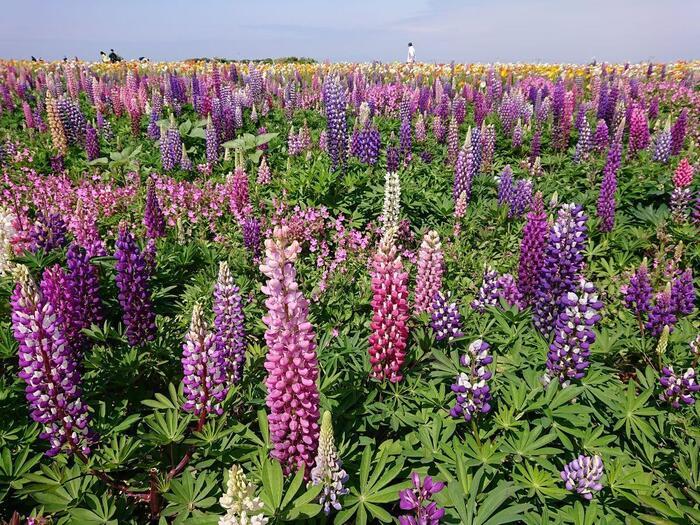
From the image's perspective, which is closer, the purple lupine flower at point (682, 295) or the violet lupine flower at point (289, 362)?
the violet lupine flower at point (289, 362)

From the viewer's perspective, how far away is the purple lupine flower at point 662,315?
3736mm

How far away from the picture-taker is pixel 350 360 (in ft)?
11.6

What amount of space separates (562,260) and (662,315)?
1135mm

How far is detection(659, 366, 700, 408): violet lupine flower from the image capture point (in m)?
2.89

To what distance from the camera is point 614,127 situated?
9812 millimetres

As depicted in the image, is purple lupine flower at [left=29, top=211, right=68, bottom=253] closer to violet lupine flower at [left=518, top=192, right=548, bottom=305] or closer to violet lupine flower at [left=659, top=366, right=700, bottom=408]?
violet lupine flower at [left=518, top=192, right=548, bottom=305]

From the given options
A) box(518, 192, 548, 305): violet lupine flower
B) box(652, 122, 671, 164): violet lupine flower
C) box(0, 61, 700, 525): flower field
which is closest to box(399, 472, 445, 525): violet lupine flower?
box(0, 61, 700, 525): flower field

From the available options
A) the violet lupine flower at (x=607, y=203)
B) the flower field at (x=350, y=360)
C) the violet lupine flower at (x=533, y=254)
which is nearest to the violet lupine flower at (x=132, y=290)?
the flower field at (x=350, y=360)

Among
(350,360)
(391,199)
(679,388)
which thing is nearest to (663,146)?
(391,199)

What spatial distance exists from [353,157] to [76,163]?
5623 mm

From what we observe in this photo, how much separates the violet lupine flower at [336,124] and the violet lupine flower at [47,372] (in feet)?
18.0

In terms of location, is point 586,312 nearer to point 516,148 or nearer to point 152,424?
point 152,424

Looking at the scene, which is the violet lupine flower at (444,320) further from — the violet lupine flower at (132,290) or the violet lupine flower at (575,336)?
the violet lupine flower at (132,290)

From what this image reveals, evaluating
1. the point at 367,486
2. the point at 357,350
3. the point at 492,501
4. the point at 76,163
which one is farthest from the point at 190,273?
the point at 76,163
